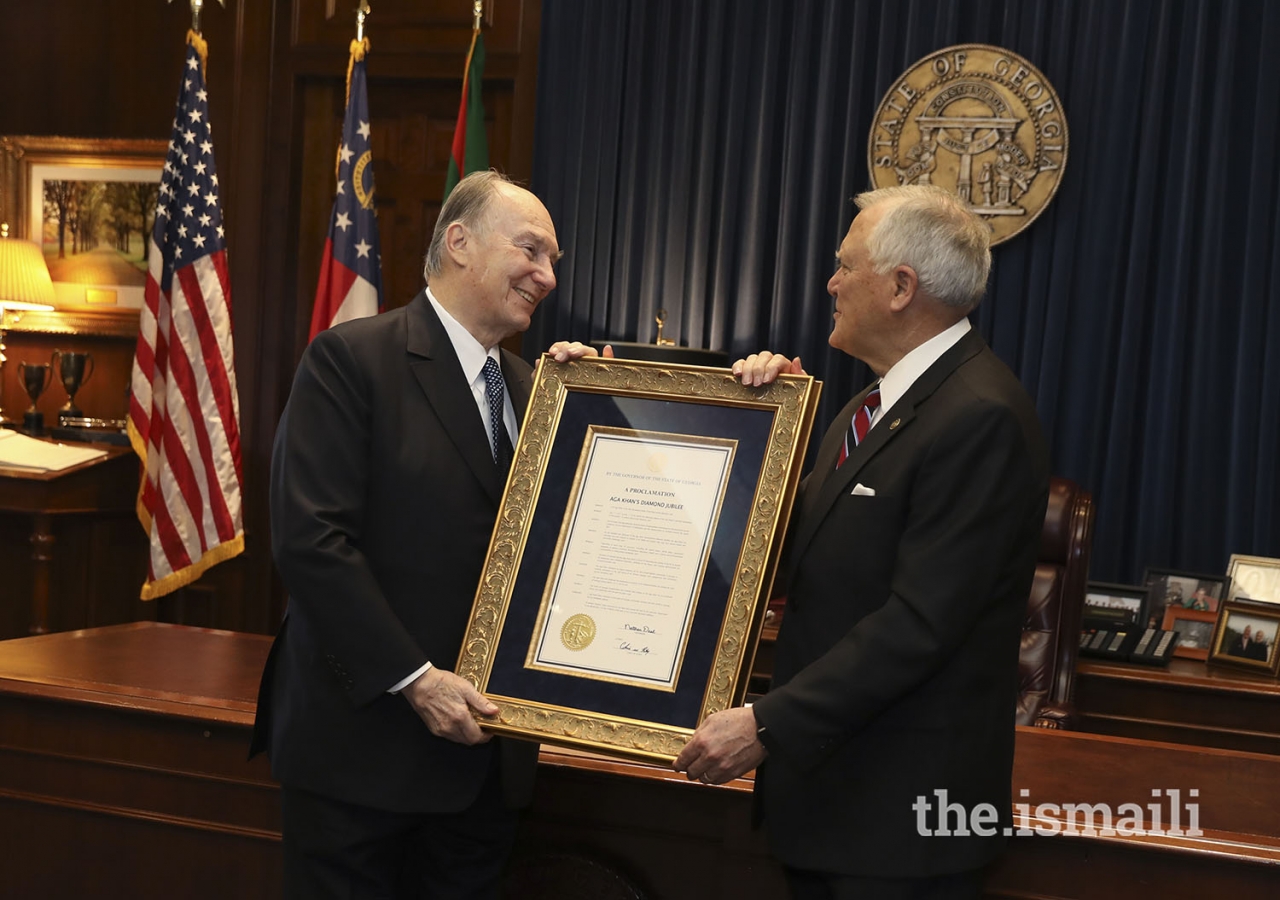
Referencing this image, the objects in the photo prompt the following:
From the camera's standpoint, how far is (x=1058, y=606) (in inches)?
159

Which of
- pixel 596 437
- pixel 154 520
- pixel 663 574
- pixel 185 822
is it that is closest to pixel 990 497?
pixel 663 574

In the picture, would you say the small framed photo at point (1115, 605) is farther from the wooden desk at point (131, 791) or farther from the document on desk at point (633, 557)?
the wooden desk at point (131, 791)

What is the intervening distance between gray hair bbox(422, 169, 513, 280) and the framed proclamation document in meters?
0.31

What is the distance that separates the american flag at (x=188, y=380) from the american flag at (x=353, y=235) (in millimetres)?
490

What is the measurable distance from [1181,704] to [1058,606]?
0.54 m

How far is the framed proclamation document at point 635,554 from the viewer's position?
1.85 metres

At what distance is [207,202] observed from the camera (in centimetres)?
537

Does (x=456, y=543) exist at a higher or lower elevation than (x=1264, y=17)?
lower

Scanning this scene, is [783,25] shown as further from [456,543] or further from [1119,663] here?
[456,543]

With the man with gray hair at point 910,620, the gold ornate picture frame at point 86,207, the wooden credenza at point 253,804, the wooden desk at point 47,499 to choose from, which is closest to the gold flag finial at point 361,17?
the gold ornate picture frame at point 86,207

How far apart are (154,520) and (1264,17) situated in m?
4.91

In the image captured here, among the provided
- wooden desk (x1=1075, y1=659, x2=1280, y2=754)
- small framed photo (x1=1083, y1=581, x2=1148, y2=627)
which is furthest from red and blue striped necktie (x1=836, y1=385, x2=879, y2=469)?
small framed photo (x1=1083, y1=581, x2=1148, y2=627)

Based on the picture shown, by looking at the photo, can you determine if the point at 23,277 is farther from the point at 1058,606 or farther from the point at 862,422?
the point at 862,422

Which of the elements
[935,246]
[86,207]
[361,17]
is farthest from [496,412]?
[86,207]
